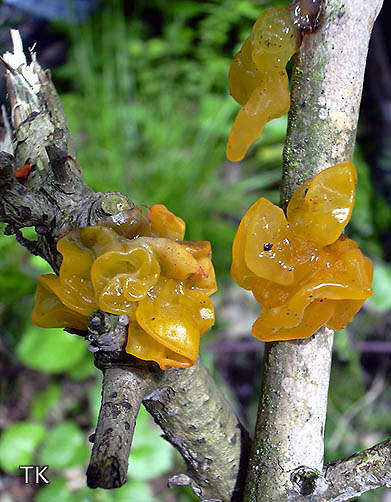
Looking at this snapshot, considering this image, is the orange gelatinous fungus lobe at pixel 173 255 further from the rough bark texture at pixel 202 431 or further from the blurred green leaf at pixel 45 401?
the blurred green leaf at pixel 45 401

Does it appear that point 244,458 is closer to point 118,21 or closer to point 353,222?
point 353,222

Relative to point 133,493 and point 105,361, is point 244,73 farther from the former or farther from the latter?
point 133,493

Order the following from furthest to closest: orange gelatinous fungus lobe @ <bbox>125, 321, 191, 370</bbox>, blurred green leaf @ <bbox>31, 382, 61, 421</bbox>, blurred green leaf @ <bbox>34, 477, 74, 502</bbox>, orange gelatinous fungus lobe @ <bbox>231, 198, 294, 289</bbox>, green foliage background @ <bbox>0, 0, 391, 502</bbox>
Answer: blurred green leaf @ <bbox>31, 382, 61, 421</bbox>
green foliage background @ <bbox>0, 0, 391, 502</bbox>
blurred green leaf @ <bbox>34, 477, 74, 502</bbox>
orange gelatinous fungus lobe @ <bbox>231, 198, 294, 289</bbox>
orange gelatinous fungus lobe @ <bbox>125, 321, 191, 370</bbox>

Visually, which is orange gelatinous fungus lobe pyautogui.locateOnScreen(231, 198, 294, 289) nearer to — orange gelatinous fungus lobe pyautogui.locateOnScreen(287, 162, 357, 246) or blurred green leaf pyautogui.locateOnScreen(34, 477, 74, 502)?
orange gelatinous fungus lobe pyautogui.locateOnScreen(287, 162, 357, 246)

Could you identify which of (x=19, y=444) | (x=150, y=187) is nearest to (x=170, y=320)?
(x=19, y=444)

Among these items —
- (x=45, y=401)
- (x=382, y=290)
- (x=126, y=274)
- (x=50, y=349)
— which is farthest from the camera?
(x=382, y=290)

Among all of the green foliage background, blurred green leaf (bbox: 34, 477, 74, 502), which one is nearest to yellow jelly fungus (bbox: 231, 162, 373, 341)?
the green foliage background

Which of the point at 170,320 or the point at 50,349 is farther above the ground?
the point at 50,349
